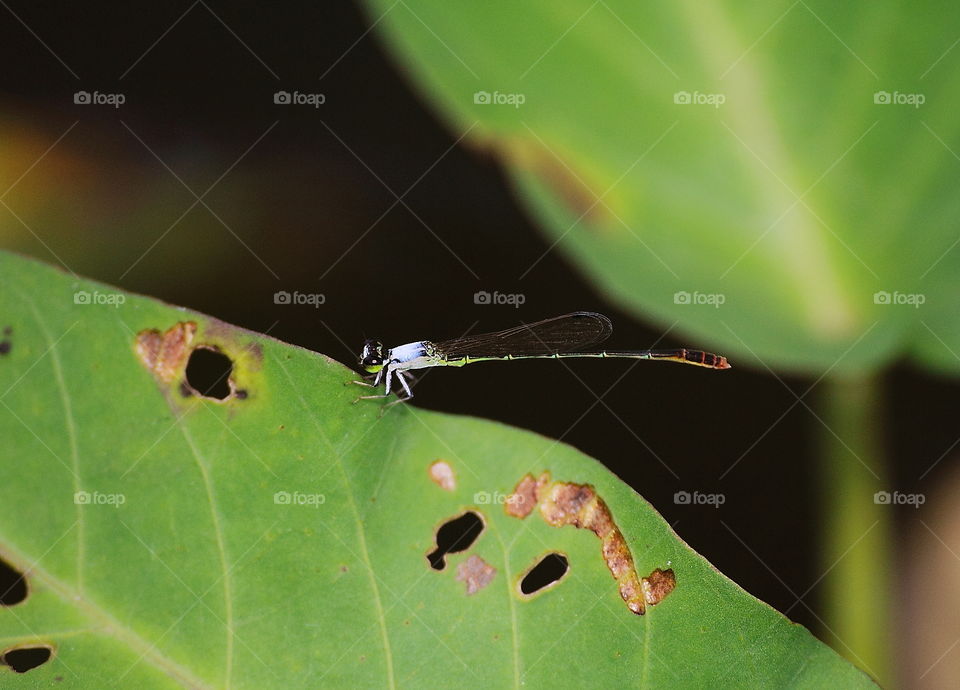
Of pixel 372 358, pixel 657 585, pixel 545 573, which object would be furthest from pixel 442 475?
pixel 657 585

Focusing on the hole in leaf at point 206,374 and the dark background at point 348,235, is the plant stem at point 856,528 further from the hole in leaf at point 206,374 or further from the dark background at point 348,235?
the hole in leaf at point 206,374

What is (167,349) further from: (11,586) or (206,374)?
(11,586)

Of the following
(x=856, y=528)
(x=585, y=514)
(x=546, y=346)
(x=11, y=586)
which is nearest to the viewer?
(x=11, y=586)

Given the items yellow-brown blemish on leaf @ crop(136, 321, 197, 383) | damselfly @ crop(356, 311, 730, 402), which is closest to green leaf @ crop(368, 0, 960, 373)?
damselfly @ crop(356, 311, 730, 402)

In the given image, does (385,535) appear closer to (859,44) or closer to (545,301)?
(545,301)

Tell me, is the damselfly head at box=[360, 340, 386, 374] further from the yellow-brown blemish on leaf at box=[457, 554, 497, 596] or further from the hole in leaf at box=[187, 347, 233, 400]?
the yellow-brown blemish on leaf at box=[457, 554, 497, 596]

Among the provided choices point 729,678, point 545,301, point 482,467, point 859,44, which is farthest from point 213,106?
point 729,678
